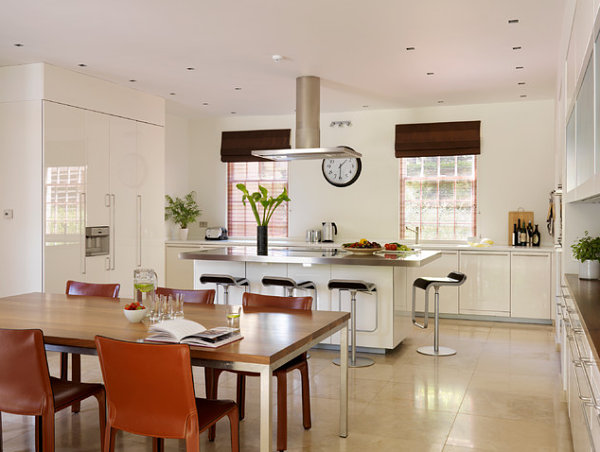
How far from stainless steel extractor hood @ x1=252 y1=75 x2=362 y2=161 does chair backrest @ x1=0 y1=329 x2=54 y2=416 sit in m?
4.03

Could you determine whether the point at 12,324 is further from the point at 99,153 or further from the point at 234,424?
the point at 99,153

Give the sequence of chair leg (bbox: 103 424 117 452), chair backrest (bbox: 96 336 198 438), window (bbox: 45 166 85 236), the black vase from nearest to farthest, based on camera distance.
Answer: chair backrest (bbox: 96 336 198 438)
chair leg (bbox: 103 424 117 452)
the black vase
window (bbox: 45 166 85 236)

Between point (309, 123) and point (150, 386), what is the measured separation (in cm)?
440

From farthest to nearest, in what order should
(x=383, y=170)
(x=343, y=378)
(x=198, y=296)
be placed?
1. (x=383, y=170)
2. (x=198, y=296)
3. (x=343, y=378)

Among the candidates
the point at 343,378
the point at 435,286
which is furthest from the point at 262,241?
the point at 343,378

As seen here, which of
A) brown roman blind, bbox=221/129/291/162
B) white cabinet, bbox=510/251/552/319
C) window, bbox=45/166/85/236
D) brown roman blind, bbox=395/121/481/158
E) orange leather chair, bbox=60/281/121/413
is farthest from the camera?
brown roman blind, bbox=221/129/291/162

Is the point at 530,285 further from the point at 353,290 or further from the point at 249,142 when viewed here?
the point at 249,142

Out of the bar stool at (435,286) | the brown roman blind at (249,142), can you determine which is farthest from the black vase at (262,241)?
the brown roman blind at (249,142)

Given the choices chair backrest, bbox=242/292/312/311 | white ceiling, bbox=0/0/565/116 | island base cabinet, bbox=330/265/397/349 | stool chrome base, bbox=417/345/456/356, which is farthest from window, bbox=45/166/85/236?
stool chrome base, bbox=417/345/456/356

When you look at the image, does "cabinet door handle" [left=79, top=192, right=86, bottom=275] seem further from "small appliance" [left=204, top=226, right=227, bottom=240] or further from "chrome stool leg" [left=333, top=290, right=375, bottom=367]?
"chrome stool leg" [left=333, top=290, right=375, bottom=367]

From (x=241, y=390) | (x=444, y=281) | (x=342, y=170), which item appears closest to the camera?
(x=241, y=390)

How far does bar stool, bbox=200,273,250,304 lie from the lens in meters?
5.46

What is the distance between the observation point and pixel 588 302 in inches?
105

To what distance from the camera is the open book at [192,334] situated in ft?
7.95
